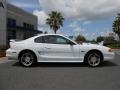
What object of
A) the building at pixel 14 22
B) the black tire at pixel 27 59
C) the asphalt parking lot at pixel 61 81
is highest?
the building at pixel 14 22

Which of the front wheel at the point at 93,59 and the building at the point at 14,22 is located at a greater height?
the building at the point at 14,22

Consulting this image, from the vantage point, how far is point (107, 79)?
292 inches

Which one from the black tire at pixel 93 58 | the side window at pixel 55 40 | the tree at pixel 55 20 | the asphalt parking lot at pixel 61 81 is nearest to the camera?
the asphalt parking lot at pixel 61 81

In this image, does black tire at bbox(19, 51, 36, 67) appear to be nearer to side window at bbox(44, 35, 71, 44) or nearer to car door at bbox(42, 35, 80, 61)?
car door at bbox(42, 35, 80, 61)

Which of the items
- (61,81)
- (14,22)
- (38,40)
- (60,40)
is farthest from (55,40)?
(14,22)

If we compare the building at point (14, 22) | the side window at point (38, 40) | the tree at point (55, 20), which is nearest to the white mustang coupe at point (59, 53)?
the side window at point (38, 40)

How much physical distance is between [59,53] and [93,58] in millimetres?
1563

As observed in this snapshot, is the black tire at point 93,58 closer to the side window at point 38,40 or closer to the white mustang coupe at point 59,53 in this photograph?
the white mustang coupe at point 59,53

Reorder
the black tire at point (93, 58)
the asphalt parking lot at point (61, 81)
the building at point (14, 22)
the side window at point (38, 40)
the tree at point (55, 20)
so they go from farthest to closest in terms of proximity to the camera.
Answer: the tree at point (55, 20) < the building at point (14, 22) < the side window at point (38, 40) < the black tire at point (93, 58) < the asphalt parking lot at point (61, 81)

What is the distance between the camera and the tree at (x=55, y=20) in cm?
5294

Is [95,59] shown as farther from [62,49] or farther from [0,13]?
[0,13]

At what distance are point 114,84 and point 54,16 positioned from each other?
155ft

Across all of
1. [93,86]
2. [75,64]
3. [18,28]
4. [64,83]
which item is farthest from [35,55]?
[18,28]

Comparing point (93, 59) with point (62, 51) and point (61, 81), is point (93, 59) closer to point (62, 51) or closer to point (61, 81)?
point (62, 51)
